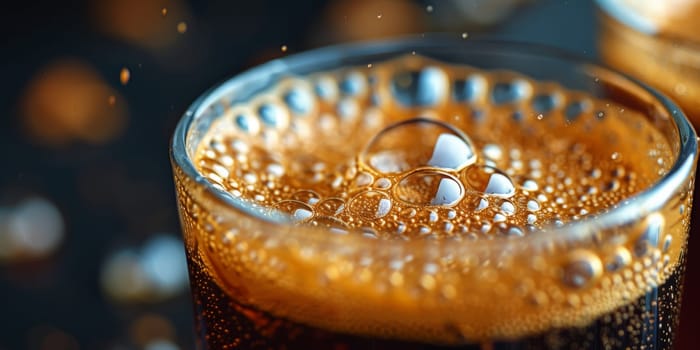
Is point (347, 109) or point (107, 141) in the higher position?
point (347, 109)

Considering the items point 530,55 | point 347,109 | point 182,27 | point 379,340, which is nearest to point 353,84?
point 347,109

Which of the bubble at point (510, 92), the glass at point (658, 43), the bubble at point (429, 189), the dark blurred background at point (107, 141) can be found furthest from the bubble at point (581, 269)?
the dark blurred background at point (107, 141)

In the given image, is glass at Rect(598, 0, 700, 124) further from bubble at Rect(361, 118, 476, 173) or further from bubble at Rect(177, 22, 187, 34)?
bubble at Rect(177, 22, 187, 34)

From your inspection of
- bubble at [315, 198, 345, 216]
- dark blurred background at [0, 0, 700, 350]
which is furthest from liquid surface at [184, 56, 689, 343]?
dark blurred background at [0, 0, 700, 350]

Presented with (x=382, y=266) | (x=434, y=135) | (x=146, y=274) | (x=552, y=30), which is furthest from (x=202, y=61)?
(x=382, y=266)

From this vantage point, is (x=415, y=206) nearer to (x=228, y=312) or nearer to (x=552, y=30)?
(x=228, y=312)

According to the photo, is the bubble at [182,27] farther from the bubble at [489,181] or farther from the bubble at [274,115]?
the bubble at [489,181]

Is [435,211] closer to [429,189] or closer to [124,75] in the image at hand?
[429,189]
